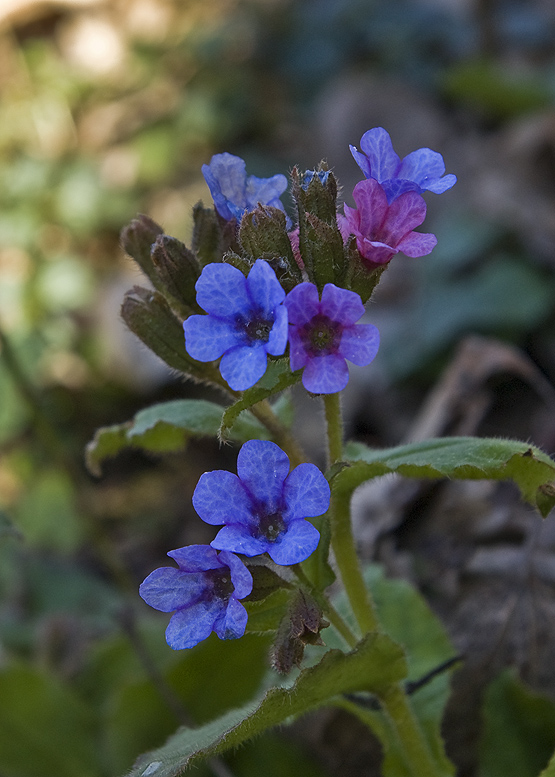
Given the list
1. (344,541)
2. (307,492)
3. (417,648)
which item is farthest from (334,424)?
(417,648)

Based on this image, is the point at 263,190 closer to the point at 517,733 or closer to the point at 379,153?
the point at 379,153

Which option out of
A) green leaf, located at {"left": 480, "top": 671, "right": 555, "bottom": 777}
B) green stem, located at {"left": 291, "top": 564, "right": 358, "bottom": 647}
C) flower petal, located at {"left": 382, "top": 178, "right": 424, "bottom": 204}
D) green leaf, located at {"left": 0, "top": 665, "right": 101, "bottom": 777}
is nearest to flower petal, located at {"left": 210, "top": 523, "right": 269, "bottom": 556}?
green stem, located at {"left": 291, "top": 564, "right": 358, "bottom": 647}

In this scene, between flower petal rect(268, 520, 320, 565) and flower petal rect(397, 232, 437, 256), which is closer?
flower petal rect(268, 520, 320, 565)

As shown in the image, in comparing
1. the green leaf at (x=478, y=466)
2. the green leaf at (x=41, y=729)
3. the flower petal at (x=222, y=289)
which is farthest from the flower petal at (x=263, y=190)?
the green leaf at (x=41, y=729)

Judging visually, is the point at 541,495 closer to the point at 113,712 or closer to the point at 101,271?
the point at 113,712

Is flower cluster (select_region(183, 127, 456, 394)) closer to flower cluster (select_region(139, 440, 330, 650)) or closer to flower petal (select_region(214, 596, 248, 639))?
flower cluster (select_region(139, 440, 330, 650))

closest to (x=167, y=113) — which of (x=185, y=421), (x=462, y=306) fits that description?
(x=462, y=306)
